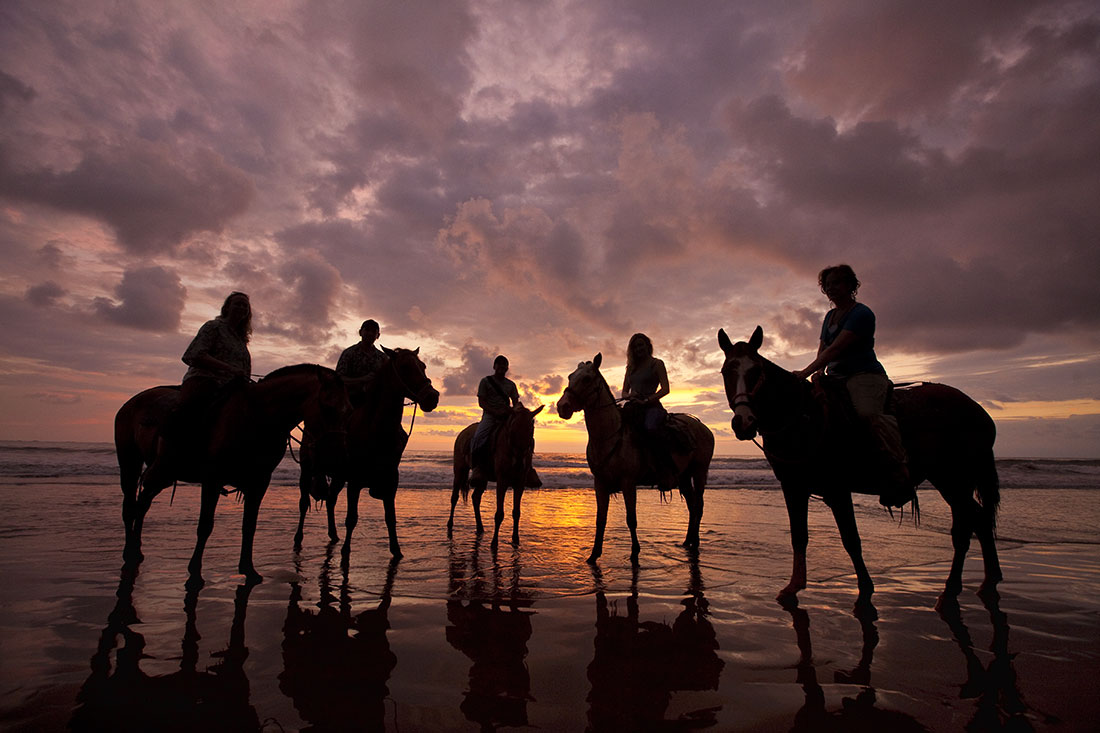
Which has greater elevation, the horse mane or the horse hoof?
the horse mane

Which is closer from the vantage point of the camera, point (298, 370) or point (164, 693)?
point (164, 693)

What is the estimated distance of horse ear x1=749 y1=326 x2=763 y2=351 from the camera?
486 cm

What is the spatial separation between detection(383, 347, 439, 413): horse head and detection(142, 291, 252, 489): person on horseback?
178 cm

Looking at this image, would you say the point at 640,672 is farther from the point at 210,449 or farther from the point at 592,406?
the point at 210,449

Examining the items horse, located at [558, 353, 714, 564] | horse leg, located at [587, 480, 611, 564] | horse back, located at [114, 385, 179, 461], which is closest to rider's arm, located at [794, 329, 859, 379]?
horse, located at [558, 353, 714, 564]

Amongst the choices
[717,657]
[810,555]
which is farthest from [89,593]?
[810,555]

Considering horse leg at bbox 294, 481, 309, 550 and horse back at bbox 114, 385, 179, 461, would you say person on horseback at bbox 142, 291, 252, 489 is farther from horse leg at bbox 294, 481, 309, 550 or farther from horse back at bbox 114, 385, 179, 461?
horse leg at bbox 294, 481, 309, 550

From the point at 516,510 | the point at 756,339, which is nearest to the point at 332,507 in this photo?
the point at 516,510

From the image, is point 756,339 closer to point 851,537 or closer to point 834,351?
point 834,351

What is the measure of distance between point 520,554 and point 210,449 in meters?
4.28

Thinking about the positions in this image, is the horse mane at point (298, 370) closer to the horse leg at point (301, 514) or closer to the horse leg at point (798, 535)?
the horse leg at point (301, 514)

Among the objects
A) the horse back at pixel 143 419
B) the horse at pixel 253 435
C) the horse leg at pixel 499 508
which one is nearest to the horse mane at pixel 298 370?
the horse at pixel 253 435

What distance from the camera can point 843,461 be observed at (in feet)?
16.8

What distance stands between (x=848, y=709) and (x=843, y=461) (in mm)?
2660
